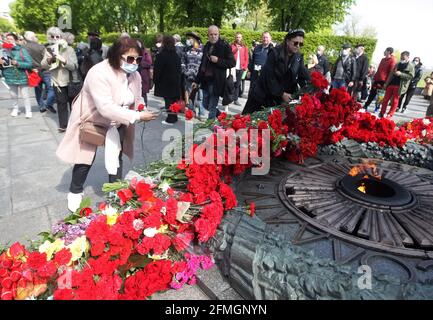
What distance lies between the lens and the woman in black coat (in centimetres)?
662

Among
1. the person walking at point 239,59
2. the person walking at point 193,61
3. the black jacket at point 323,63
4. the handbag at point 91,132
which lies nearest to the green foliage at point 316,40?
the person walking at point 239,59

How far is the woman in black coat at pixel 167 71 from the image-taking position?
662 centimetres

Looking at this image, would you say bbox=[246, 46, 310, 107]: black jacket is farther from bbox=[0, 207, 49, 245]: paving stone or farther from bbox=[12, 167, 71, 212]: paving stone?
bbox=[0, 207, 49, 245]: paving stone

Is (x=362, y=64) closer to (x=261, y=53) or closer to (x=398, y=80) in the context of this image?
(x=398, y=80)

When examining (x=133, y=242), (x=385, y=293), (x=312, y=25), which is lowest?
(x=133, y=242)

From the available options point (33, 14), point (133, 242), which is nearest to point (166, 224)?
point (133, 242)

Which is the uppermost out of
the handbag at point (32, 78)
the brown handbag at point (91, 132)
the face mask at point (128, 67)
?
the face mask at point (128, 67)

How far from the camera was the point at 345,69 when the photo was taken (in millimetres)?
9539

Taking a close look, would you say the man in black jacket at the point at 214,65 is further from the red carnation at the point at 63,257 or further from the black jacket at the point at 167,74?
the red carnation at the point at 63,257

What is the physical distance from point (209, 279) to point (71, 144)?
191 cm

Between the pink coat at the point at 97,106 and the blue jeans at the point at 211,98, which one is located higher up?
the pink coat at the point at 97,106

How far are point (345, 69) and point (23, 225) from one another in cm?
921

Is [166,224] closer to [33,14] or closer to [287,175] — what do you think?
[287,175]
